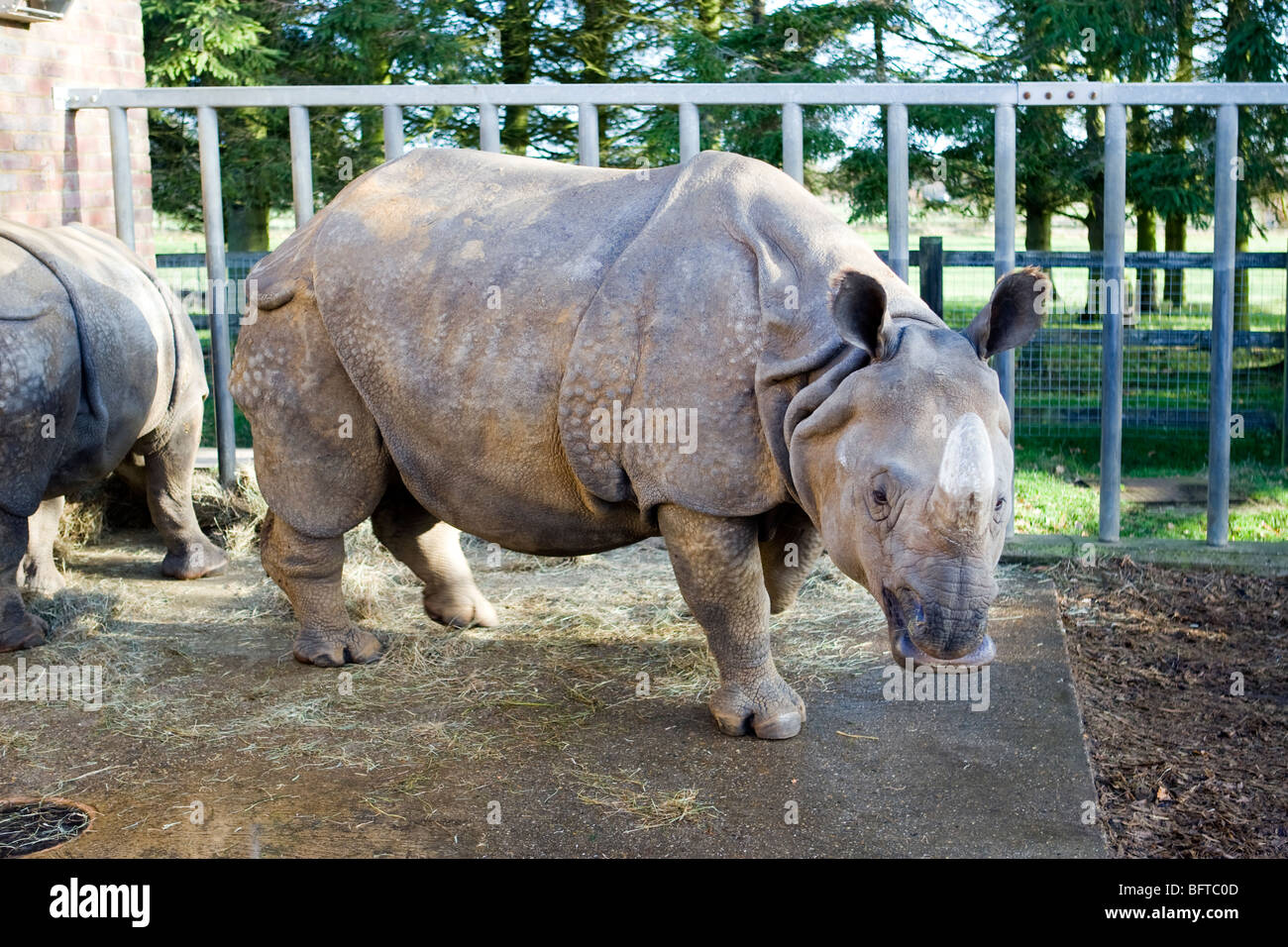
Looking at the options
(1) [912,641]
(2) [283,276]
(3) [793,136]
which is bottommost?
(1) [912,641]

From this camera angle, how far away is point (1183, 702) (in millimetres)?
5035

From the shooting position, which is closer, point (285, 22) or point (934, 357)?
point (934, 357)

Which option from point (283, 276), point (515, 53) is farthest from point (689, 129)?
point (515, 53)

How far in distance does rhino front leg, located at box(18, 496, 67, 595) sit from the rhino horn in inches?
167

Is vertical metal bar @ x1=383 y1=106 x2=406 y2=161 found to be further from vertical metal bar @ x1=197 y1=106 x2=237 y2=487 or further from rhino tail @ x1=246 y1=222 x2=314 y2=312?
rhino tail @ x1=246 y1=222 x2=314 y2=312

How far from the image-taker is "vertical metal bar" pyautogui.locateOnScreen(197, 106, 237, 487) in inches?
269

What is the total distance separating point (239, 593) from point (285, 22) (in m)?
8.18

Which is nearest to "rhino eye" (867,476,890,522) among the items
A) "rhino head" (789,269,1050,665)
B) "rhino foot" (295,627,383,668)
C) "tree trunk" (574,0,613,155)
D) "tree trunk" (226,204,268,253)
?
"rhino head" (789,269,1050,665)

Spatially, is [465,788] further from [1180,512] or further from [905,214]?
[1180,512]

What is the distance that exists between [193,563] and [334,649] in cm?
162

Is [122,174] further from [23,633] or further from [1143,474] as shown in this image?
[1143,474]

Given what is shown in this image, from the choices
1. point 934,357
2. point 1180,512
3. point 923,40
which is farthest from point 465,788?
point 923,40

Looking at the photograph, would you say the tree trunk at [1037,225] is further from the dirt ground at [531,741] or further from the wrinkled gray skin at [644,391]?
the wrinkled gray skin at [644,391]

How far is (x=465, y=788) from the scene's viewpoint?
13.7ft
